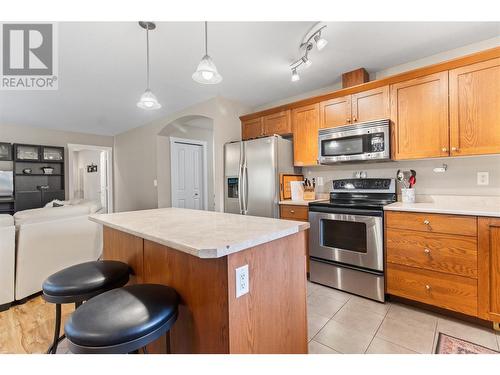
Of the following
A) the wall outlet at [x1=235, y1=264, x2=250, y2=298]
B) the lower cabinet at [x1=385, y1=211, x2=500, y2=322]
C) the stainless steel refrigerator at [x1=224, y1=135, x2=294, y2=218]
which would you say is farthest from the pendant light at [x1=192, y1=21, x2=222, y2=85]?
the lower cabinet at [x1=385, y1=211, x2=500, y2=322]

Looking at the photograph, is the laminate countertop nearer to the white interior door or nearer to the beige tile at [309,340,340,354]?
the beige tile at [309,340,340,354]

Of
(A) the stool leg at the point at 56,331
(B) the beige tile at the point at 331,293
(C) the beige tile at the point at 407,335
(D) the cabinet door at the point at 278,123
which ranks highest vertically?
(D) the cabinet door at the point at 278,123

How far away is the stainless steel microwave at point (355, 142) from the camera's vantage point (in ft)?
7.76

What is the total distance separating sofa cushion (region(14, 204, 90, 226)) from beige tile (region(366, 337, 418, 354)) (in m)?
3.10

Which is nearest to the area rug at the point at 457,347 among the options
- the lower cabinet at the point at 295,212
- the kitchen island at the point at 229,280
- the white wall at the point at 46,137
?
the kitchen island at the point at 229,280

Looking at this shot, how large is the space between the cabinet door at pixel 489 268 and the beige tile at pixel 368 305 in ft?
2.09

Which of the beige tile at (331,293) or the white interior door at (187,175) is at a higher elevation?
the white interior door at (187,175)

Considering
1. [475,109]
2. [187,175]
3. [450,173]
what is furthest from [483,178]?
[187,175]

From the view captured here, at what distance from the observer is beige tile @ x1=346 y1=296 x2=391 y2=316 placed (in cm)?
206

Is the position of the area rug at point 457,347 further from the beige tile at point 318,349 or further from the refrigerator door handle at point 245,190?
the refrigerator door handle at point 245,190

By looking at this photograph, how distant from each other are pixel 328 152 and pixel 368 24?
124 cm

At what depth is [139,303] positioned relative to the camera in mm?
968

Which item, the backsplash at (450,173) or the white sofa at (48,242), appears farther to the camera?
the white sofa at (48,242)
